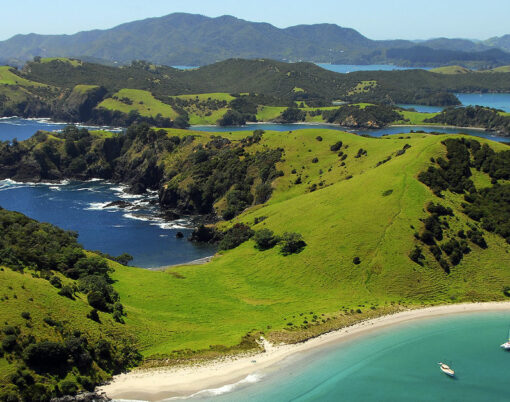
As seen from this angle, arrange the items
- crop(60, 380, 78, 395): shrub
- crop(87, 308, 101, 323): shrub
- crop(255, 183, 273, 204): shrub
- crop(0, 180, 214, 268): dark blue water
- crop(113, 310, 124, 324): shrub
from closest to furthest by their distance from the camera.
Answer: crop(60, 380, 78, 395): shrub < crop(87, 308, 101, 323): shrub < crop(113, 310, 124, 324): shrub < crop(0, 180, 214, 268): dark blue water < crop(255, 183, 273, 204): shrub

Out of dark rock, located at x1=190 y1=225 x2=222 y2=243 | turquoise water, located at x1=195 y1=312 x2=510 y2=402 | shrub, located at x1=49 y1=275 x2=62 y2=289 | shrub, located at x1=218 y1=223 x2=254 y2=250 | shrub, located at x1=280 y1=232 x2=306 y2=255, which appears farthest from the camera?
dark rock, located at x1=190 y1=225 x2=222 y2=243

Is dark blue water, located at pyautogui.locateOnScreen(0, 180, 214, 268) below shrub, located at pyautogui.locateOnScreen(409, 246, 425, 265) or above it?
below

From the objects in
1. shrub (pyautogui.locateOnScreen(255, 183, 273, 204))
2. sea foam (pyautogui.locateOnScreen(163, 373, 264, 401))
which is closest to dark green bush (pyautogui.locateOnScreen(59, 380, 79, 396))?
sea foam (pyautogui.locateOnScreen(163, 373, 264, 401))

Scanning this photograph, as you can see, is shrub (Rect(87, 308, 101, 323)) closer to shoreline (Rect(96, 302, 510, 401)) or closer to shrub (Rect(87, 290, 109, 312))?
shrub (Rect(87, 290, 109, 312))

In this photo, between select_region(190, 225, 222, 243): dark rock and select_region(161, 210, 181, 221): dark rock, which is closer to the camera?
select_region(190, 225, 222, 243): dark rock

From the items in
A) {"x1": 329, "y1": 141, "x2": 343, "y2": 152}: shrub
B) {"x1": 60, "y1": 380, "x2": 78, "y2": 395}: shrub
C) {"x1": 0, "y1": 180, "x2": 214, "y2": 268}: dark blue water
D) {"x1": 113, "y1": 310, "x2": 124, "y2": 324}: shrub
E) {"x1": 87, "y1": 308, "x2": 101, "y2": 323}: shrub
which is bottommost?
{"x1": 0, "y1": 180, "x2": 214, "y2": 268}: dark blue water

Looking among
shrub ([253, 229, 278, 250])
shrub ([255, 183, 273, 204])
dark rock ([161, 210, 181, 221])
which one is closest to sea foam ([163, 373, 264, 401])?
shrub ([253, 229, 278, 250])

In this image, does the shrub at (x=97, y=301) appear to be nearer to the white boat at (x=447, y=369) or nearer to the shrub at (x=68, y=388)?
the shrub at (x=68, y=388)
